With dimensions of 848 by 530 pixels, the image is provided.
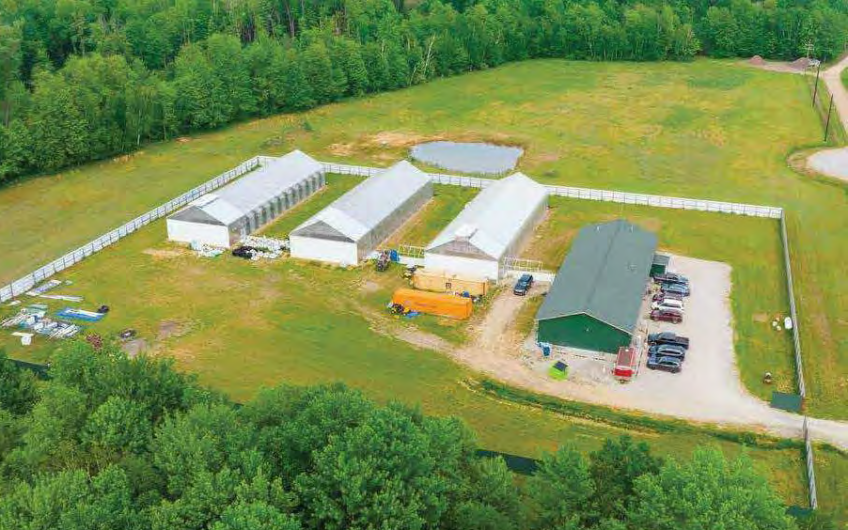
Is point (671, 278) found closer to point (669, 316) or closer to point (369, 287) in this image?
point (669, 316)

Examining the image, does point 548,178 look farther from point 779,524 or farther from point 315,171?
point 779,524

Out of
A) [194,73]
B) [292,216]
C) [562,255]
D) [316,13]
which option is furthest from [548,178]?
[316,13]

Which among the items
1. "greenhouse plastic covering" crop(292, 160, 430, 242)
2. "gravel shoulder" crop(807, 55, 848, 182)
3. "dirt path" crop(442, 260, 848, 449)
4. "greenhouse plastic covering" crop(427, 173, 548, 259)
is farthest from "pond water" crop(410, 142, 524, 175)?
"dirt path" crop(442, 260, 848, 449)

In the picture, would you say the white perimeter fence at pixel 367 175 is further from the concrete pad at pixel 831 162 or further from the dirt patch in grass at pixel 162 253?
the concrete pad at pixel 831 162

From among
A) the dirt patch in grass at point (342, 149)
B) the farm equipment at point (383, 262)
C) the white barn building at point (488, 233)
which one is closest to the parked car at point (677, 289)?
the white barn building at point (488, 233)

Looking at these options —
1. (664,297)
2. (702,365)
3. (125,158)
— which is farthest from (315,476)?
(125,158)

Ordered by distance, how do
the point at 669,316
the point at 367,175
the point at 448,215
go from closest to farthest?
Result: the point at 669,316 → the point at 448,215 → the point at 367,175

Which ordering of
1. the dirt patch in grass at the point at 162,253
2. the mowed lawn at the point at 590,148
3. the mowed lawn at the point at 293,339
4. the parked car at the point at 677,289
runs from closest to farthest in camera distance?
the mowed lawn at the point at 293,339, the parked car at the point at 677,289, the mowed lawn at the point at 590,148, the dirt patch in grass at the point at 162,253
